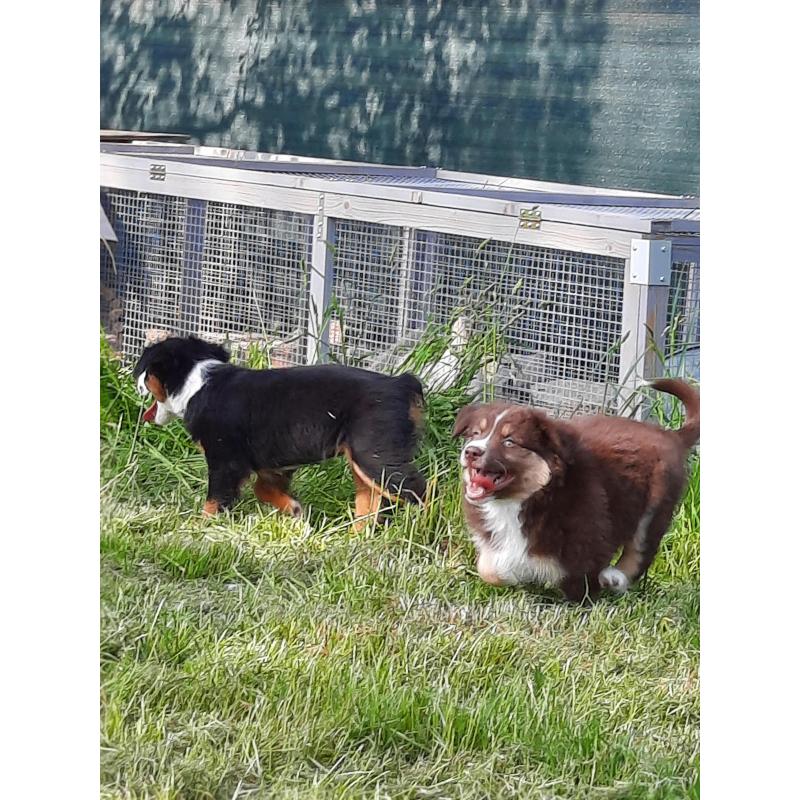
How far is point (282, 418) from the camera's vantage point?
327cm

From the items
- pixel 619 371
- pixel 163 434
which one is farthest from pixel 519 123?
pixel 163 434

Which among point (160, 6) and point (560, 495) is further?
point (160, 6)

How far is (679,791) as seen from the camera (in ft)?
10.5

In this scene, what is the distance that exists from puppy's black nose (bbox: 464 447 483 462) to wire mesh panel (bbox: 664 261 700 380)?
456mm

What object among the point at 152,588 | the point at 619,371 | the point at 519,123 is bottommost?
the point at 152,588

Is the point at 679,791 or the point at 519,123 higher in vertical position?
the point at 519,123

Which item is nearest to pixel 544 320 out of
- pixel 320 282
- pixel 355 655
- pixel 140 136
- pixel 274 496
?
pixel 320 282

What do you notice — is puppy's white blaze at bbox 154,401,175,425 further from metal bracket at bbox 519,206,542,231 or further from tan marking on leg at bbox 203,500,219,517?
metal bracket at bbox 519,206,542,231

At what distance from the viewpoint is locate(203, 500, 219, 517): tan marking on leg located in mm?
3348

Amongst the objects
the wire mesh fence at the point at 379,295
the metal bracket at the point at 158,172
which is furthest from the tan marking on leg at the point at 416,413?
the metal bracket at the point at 158,172

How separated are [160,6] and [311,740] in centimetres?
172

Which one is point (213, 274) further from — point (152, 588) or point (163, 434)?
point (152, 588)

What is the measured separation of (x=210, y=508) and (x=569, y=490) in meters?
0.81

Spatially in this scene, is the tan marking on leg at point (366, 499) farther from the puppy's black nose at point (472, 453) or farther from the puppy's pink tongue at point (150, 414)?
the puppy's pink tongue at point (150, 414)
